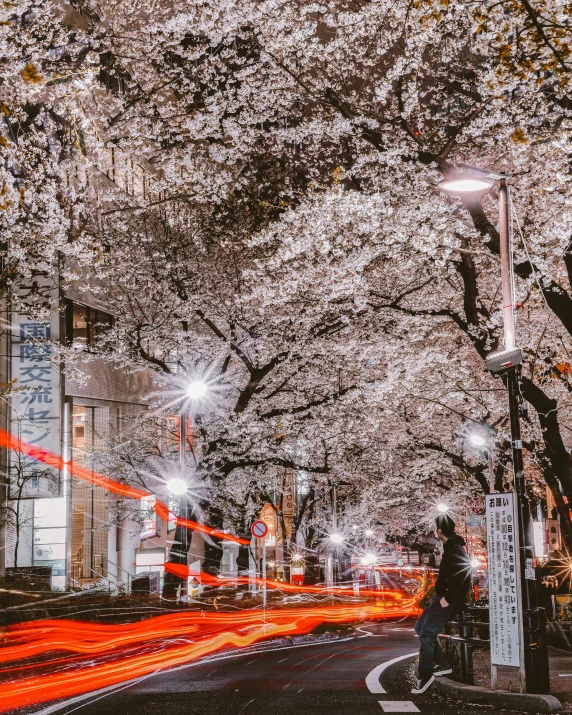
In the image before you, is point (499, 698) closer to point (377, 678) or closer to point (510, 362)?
point (377, 678)

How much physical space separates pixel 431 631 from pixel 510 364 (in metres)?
3.31

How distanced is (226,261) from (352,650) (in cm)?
1305

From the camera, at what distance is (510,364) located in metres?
8.90

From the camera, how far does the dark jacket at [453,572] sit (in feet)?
28.2

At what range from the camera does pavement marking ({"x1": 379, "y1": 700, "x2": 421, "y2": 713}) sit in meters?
7.87

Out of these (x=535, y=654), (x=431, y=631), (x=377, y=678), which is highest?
(x=431, y=631)

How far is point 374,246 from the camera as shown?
16484 millimetres

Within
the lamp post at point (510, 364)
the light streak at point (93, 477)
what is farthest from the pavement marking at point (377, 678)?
the light streak at point (93, 477)

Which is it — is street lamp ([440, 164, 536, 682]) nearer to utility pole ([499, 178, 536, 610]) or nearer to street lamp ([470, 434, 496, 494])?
utility pole ([499, 178, 536, 610])

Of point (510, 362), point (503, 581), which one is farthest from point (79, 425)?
point (503, 581)

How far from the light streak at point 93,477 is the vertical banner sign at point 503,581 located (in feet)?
47.6

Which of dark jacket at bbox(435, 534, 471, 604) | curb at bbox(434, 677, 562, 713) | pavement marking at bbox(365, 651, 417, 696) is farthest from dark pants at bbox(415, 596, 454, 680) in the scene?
pavement marking at bbox(365, 651, 417, 696)

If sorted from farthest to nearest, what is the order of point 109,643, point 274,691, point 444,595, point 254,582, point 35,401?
point 254,582
point 35,401
point 109,643
point 274,691
point 444,595

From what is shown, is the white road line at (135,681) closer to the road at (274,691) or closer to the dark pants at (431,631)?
the road at (274,691)
